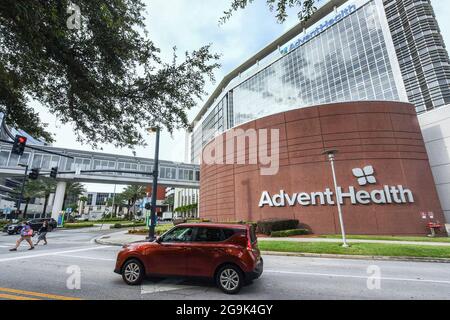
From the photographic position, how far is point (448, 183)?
19469 millimetres

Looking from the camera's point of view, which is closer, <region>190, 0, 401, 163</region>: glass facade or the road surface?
the road surface

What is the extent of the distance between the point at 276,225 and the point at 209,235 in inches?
572

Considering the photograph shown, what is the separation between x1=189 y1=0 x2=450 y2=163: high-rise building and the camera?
175 ft

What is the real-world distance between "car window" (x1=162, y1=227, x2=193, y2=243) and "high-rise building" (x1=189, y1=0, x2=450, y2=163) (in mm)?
35481

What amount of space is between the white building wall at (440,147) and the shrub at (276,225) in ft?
42.3

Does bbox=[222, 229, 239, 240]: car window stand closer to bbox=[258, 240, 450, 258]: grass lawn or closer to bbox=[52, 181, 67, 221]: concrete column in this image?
bbox=[258, 240, 450, 258]: grass lawn

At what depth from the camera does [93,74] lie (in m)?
5.51

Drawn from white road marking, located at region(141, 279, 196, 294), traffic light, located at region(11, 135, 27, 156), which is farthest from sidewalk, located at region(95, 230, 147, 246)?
white road marking, located at region(141, 279, 196, 294)

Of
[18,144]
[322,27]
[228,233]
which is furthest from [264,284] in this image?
[322,27]

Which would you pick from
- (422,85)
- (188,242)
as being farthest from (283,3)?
(422,85)

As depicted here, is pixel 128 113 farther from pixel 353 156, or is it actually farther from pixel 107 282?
pixel 353 156

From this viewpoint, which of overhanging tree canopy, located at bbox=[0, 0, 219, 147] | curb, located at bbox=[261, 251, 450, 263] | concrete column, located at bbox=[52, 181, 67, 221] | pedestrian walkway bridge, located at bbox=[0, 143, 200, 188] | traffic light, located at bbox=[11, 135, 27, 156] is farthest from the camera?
concrete column, located at bbox=[52, 181, 67, 221]

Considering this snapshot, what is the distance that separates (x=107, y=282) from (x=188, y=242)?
2704mm

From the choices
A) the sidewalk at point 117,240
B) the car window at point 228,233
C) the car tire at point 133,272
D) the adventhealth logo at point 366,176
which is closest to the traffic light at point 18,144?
the sidewalk at point 117,240
